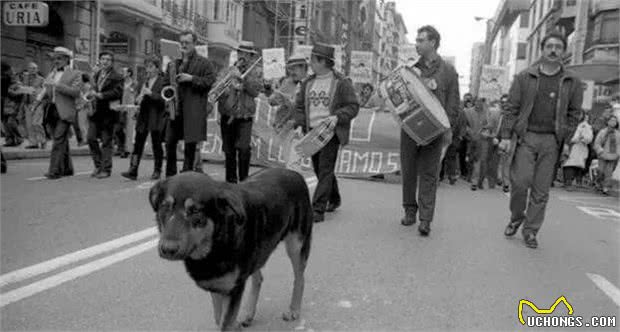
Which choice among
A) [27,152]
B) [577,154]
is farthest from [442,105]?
[27,152]

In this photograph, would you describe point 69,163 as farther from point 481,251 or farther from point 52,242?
point 481,251

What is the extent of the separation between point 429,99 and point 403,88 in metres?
0.29

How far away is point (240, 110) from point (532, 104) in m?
3.96

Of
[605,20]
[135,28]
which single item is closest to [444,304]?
[135,28]

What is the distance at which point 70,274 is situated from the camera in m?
4.42

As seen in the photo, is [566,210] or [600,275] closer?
[600,275]

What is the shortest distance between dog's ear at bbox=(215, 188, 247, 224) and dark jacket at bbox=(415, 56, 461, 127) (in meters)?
4.32

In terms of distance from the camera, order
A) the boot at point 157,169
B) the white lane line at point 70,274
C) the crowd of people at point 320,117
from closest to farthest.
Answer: the white lane line at point 70,274 → the crowd of people at point 320,117 → the boot at point 157,169

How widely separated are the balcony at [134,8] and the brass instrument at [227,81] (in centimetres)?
1920

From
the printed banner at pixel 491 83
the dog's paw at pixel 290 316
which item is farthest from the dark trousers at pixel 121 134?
the printed banner at pixel 491 83

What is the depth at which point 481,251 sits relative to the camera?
600 cm

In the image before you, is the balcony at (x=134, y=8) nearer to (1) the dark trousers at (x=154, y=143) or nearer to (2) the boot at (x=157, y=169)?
(1) the dark trousers at (x=154, y=143)

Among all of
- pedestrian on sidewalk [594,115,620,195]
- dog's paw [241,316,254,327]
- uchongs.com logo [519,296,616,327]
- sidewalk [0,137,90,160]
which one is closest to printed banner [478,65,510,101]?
pedestrian on sidewalk [594,115,620,195]

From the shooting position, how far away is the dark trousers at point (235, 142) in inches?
346
